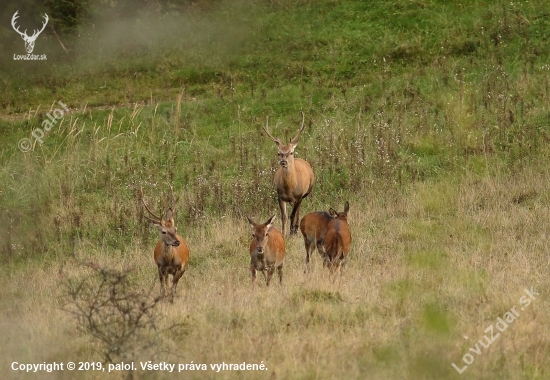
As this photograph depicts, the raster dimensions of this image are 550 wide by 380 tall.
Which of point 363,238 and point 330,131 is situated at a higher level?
point 330,131

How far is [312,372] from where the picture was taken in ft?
30.9

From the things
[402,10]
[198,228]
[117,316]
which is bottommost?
[117,316]

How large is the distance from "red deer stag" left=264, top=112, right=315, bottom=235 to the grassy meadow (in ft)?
1.40

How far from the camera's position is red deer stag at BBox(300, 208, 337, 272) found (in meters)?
14.1

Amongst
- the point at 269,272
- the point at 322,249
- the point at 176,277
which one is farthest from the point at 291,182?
the point at 176,277

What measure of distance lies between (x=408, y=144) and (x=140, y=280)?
7637mm

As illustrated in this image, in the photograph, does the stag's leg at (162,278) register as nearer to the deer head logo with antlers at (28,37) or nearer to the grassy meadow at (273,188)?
the grassy meadow at (273,188)

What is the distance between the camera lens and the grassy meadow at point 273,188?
10266 mm

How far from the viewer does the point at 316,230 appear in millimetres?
14320

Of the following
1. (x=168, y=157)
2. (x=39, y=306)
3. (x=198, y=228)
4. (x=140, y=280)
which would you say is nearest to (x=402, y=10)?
(x=168, y=157)

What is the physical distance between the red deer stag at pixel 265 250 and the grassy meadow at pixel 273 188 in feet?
1.39

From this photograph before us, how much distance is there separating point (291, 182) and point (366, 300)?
6.23m

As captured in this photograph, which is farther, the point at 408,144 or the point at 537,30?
the point at 537,30

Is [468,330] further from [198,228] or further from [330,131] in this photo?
[330,131]
